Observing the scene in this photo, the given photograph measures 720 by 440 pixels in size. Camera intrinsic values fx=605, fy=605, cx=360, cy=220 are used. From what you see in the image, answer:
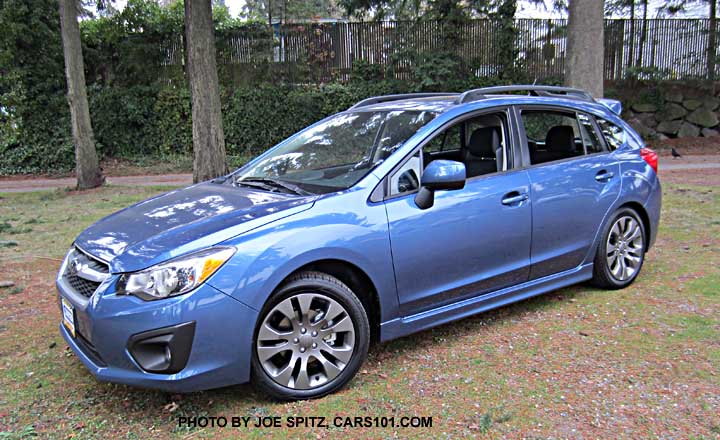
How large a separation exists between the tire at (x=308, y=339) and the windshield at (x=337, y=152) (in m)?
0.74

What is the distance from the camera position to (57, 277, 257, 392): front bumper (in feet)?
10.0

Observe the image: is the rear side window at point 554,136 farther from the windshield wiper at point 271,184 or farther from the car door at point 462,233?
the windshield wiper at point 271,184

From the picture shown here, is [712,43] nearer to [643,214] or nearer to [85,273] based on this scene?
[643,214]

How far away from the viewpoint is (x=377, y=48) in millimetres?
17844

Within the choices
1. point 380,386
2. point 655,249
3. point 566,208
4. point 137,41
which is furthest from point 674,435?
point 137,41

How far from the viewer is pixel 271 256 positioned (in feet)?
10.7

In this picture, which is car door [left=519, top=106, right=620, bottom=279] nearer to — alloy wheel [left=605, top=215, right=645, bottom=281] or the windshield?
alloy wheel [left=605, top=215, right=645, bottom=281]

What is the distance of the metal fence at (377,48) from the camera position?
17.6 metres

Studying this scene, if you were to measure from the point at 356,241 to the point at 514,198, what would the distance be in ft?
4.56

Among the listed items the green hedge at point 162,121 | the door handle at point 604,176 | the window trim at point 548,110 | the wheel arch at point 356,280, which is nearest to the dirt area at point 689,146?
the green hedge at point 162,121

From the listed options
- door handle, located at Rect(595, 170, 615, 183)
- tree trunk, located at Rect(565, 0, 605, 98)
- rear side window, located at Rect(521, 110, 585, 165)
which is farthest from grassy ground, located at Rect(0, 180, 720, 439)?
tree trunk, located at Rect(565, 0, 605, 98)

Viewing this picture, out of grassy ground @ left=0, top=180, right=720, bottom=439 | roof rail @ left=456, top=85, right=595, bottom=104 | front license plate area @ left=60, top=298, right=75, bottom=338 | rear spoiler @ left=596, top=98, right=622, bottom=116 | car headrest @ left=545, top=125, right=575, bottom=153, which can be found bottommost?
grassy ground @ left=0, top=180, right=720, bottom=439

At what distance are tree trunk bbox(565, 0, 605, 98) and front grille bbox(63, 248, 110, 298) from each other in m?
8.03

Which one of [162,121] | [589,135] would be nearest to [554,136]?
[589,135]
